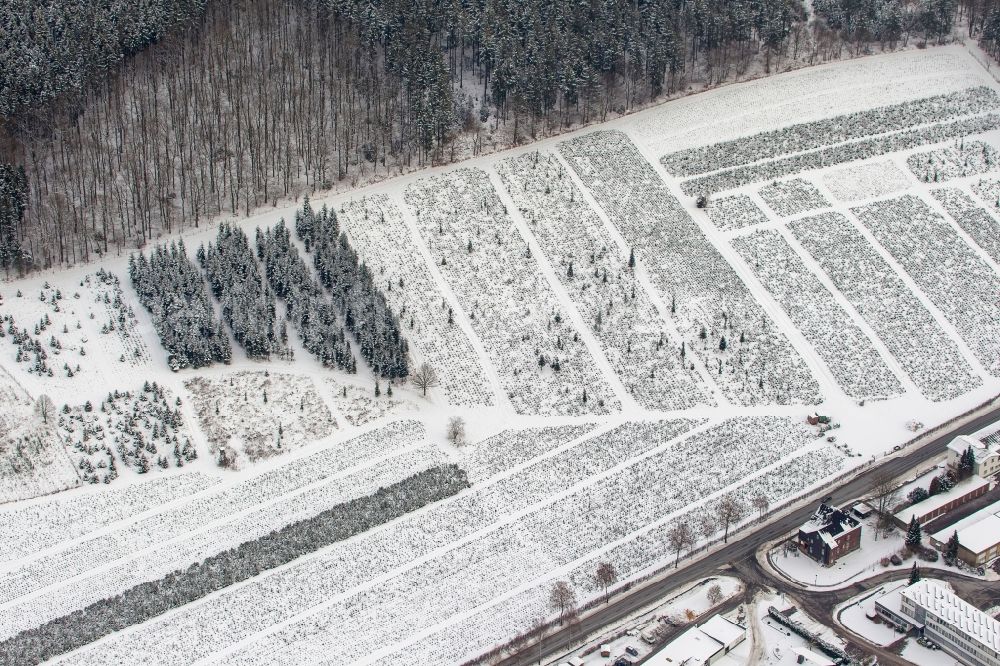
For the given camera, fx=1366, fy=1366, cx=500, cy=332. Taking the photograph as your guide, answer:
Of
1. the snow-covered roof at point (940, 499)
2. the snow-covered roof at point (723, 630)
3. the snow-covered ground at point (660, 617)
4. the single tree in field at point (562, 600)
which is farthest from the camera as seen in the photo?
the snow-covered roof at point (940, 499)

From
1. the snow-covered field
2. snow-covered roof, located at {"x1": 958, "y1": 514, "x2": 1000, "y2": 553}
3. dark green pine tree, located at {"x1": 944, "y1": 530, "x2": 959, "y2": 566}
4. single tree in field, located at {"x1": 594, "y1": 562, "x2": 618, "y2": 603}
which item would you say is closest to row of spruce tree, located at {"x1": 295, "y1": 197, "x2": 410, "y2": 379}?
the snow-covered field

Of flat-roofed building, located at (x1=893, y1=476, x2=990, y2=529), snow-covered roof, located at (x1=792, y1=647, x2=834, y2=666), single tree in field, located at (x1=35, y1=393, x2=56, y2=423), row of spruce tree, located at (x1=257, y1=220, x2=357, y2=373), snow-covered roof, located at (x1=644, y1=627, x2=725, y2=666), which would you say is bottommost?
snow-covered roof, located at (x1=792, y1=647, x2=834, y2=666)

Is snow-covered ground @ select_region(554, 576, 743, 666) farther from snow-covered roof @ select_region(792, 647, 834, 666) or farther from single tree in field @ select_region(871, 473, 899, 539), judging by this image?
single tree in field @ select_region(871, 473, 899, 539)

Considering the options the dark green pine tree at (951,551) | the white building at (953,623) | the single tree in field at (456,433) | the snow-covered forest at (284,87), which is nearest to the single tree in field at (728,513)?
the white building at (953,623)

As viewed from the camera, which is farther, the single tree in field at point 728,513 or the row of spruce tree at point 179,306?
the row of spruce tree at point 179,306

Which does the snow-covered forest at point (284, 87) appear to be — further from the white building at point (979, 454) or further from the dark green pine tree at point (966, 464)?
the dark green pine tree at point (966, 464)

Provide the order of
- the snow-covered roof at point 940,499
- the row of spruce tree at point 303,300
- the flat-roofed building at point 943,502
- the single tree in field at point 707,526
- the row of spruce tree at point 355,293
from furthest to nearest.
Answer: the row of spruce tree at point 303,300 → the row of spruce tree at point 355,293 → the snow-covered roof at point 940,499 → the flat-roofed building at point 943,502 → the single tree in field at point 707,526

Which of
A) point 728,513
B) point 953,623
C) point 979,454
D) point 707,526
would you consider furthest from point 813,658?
point 979,454
